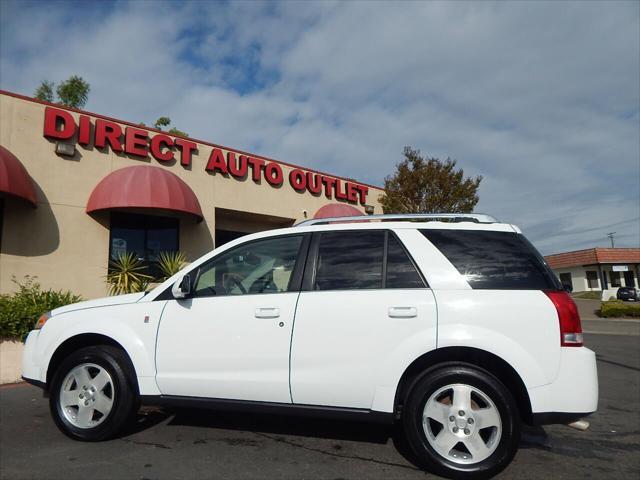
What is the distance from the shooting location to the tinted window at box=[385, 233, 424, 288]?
334 cm

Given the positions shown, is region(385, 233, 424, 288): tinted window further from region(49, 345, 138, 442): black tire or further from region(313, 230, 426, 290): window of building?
region(49, 345, 138, 442): black tire

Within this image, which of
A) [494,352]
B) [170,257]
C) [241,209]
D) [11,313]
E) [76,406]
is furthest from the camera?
[241,209]

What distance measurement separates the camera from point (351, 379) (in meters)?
3.21

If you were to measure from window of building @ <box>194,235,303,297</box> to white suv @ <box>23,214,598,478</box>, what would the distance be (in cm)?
1

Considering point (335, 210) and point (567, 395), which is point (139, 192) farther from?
point (567, 395)

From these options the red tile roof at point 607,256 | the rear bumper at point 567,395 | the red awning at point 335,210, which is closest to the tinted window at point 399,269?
the rear bumper at point 567,395

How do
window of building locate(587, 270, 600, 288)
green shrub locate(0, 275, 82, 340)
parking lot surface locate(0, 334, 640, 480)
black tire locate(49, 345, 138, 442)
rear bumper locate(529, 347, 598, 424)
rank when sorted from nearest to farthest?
rear bumper locate(529, 347, 598, 424)
parking lot surface locate(0, 334, 640, 480)
black tire locate(49, 345, 138, 442)
green shrub locate(0, 275, 82, 340)
window of building locate(587, 270, 600, 288)

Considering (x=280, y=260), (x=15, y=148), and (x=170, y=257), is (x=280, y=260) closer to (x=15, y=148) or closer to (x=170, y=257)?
(x=170, y=257)

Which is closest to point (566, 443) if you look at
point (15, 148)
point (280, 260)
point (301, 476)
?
point (301, 476)

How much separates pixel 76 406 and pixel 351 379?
2.46 meters

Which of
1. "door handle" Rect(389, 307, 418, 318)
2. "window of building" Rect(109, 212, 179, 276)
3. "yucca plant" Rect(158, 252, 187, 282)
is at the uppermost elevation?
"window of building" Rect(109, 212, 179, 276)

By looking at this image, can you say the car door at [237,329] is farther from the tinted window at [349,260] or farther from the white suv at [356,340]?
the tinted window at [349,260]

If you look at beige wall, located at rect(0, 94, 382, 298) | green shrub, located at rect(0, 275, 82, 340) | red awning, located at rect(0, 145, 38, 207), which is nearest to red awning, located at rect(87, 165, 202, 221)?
beige wall, located at rect(0, 94, 382, 298)

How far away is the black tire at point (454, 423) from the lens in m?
2.96
